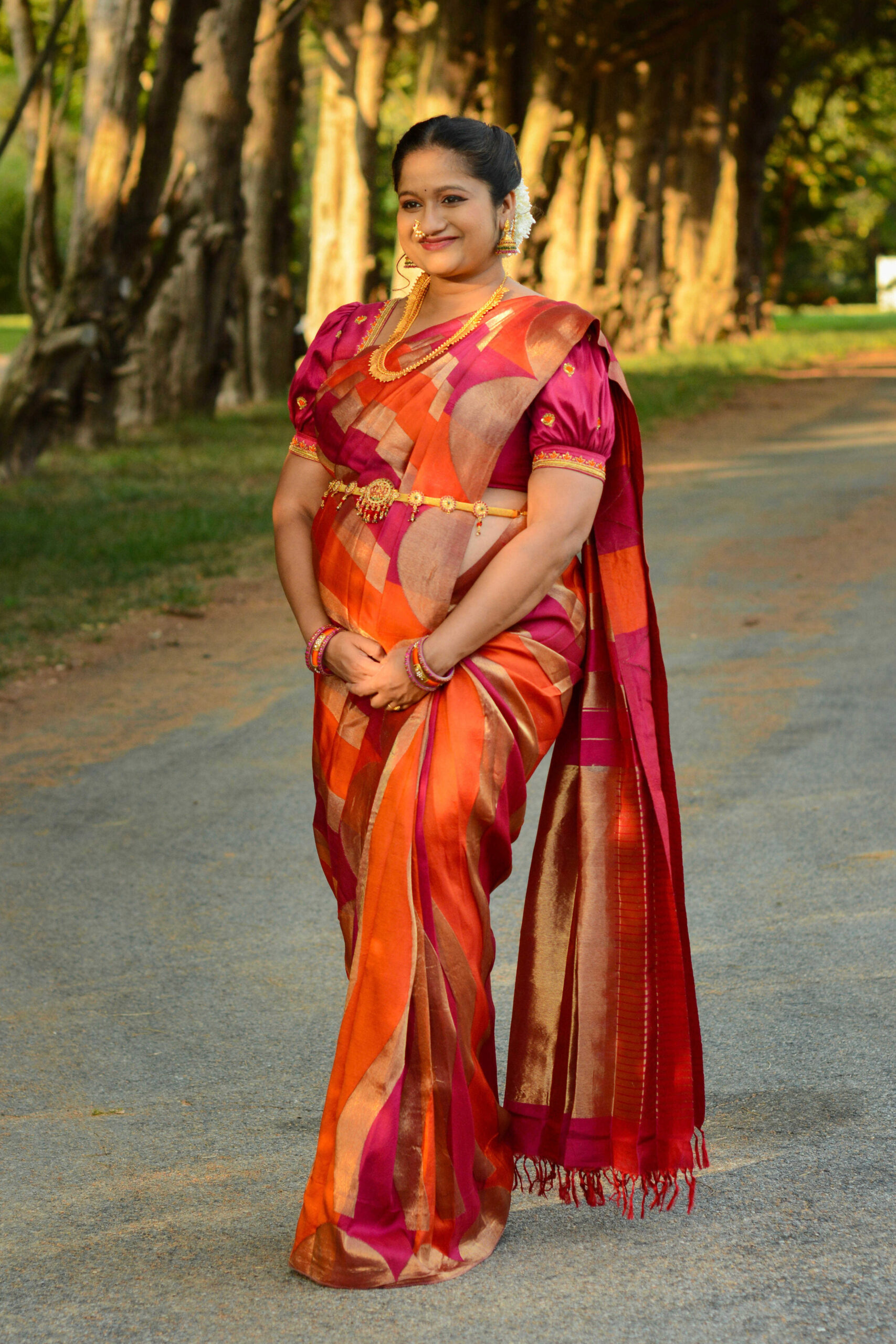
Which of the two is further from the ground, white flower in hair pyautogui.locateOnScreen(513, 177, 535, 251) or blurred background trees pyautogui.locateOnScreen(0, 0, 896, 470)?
blurred background trees pyautogui.locateOnScreen(0, 0, 896, 470)

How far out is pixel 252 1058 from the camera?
12.7ft

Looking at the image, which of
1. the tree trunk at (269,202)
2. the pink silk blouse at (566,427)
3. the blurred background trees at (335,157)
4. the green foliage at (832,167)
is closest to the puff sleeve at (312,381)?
the pink silk blouse at (566,427)

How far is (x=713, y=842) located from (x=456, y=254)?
9.48ft

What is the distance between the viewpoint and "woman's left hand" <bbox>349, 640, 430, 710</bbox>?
2811 mm

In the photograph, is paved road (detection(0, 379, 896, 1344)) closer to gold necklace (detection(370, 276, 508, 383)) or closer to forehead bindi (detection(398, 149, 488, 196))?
gold necklace (detection(370, 276, 508, 383))

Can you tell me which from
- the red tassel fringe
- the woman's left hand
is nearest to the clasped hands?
the woman's left hand

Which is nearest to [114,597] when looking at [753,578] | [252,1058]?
[753,578]

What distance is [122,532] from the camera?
11.1m

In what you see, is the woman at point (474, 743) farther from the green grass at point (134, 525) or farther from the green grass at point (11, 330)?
the green grass at point (11, 330)

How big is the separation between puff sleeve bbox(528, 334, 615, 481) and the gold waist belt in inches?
4.2

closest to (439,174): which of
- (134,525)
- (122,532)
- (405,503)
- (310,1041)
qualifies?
(405,503)

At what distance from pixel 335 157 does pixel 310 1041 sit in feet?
63.5

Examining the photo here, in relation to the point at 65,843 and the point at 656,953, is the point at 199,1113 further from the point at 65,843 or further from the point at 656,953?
the point at 65,843

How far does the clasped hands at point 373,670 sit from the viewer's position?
282 centimetres
